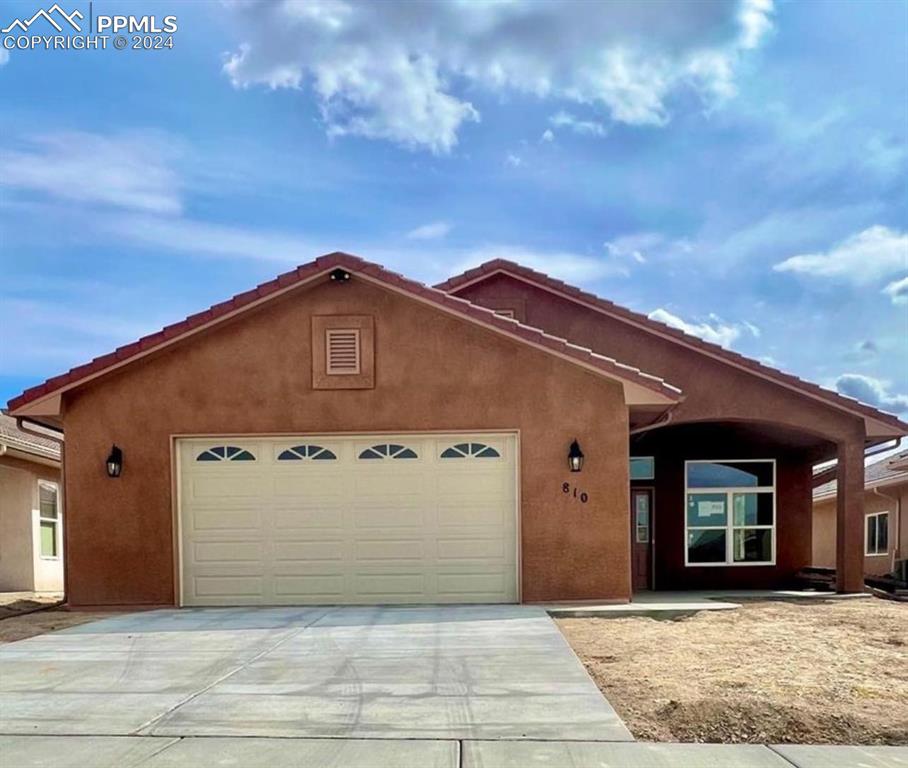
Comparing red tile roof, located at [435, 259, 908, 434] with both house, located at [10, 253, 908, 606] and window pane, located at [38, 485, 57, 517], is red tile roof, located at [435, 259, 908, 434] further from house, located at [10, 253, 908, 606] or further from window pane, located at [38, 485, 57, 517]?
window pane, located at [38, 485, 57, 517]

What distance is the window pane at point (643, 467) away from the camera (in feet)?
46.9

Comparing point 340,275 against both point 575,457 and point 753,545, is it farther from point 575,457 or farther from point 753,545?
point 753,545

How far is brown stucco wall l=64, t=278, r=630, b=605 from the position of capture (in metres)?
9.96

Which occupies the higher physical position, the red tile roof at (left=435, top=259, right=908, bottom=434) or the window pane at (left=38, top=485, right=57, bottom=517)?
the red tile roof at (left=435, top=259, right=908, bottom=434)

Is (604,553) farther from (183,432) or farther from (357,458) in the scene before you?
(183,432)

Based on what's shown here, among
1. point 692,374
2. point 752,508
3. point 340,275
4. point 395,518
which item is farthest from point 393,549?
point 752,508

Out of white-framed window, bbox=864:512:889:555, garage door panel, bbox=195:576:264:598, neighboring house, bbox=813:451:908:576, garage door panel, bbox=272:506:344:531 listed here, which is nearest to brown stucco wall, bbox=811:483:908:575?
neighboring house, bbox=813:451:908:576

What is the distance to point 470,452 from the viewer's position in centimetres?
1023

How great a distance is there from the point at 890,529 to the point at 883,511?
78cm

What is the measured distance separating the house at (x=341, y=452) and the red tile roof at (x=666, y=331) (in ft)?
8.84

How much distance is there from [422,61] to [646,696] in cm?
1037

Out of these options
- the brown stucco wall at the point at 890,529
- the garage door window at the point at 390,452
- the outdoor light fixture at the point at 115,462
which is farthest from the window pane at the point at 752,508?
the outdoor light fixture at the point at 115,462

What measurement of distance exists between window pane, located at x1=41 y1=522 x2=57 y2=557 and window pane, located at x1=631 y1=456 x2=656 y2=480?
1298 cm

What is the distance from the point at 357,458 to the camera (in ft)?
33.9
